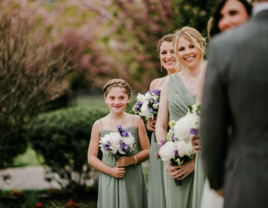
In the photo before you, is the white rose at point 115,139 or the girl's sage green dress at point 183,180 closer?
the girl's sage green dress at point 183,180

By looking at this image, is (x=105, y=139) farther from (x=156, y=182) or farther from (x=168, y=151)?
(x=168, y=151)

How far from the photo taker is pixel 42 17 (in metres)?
13.2

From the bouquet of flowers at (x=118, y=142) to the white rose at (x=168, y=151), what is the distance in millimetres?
788

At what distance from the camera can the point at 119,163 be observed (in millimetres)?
3979

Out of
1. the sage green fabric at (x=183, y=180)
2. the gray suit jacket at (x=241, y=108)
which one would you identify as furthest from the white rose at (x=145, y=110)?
the gray suit jacket at (x=241, y=108)

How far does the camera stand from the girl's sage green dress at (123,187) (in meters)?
3.99

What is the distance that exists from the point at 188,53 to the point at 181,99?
472mm

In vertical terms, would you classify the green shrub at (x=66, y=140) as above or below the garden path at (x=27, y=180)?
above

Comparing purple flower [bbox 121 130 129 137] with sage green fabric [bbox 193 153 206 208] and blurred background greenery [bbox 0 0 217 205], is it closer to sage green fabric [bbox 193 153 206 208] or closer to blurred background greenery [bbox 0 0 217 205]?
sage green fabric [bbox 193 153 206 208]

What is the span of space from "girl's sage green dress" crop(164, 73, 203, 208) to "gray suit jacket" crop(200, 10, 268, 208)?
1.57 meters

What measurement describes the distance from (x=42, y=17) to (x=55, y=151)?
8.16 metres

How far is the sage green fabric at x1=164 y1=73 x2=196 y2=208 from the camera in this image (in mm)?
3365

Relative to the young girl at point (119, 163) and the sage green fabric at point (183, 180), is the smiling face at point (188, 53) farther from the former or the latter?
Answer: the young girl at point (119, 163)

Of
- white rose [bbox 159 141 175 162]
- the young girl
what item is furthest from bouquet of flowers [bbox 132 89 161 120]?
white rose [bbox 159 141 175 162]
